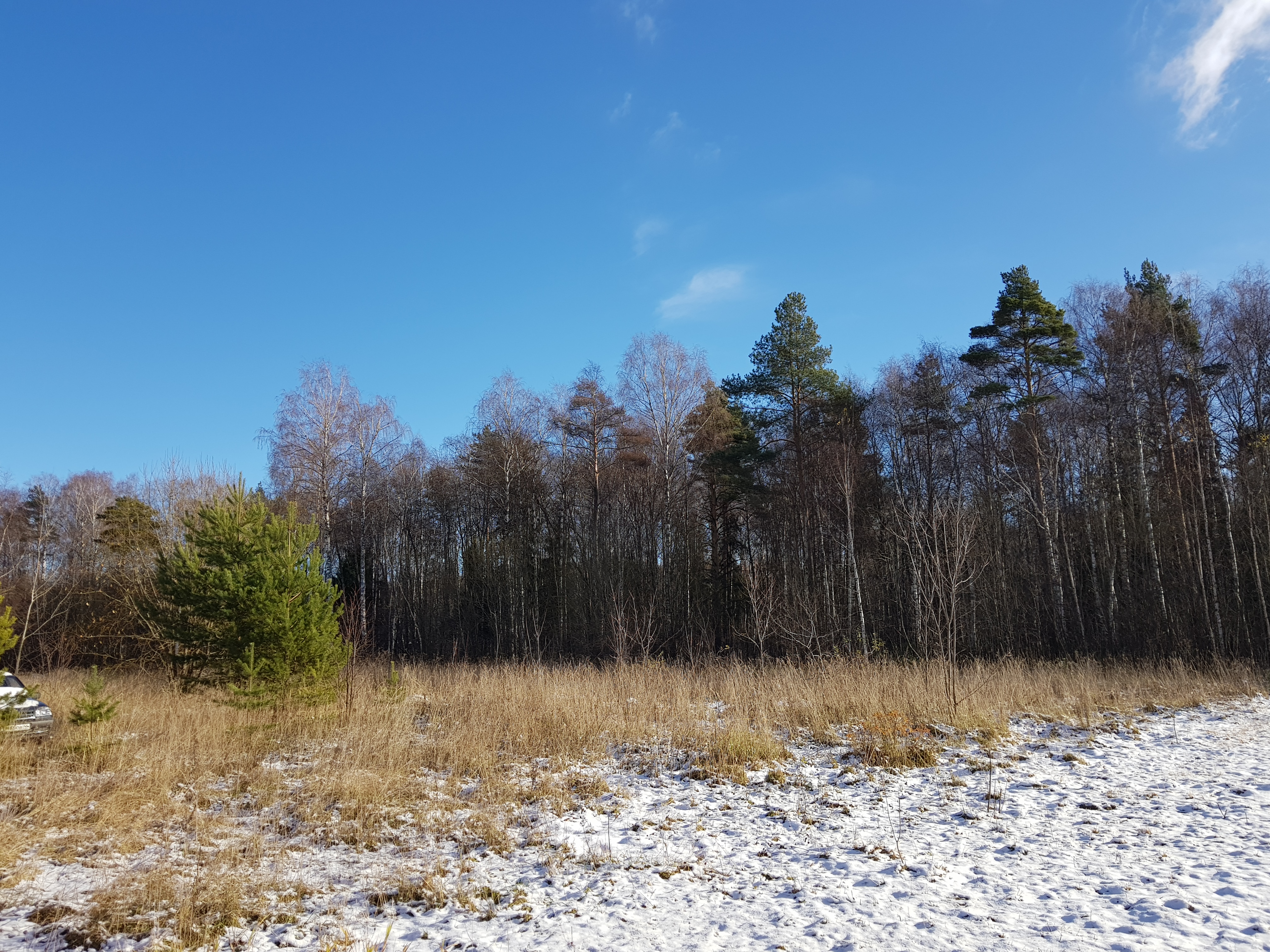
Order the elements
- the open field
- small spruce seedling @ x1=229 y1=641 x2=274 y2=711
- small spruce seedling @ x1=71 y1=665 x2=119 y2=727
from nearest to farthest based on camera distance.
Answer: the open field, small spruce seedling @ x1=71 y1=665 x2=119 y2=727, small spruce seedling @ x1=229 y1=641 x2=274 y2=711

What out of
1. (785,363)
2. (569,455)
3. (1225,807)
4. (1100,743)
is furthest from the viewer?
(569,455)

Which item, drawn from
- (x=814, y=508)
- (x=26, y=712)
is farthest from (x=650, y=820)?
(x=814, y=508)

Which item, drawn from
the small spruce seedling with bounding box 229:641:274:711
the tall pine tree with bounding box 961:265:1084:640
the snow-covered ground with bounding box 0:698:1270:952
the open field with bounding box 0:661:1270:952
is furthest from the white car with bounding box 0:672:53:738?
the tall pine tree with bounding box 961:265:1084:640

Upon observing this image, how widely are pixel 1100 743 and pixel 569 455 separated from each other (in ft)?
76.3

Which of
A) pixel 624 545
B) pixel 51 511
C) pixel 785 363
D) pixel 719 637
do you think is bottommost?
pixel 719 637

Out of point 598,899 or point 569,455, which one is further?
point 569,455

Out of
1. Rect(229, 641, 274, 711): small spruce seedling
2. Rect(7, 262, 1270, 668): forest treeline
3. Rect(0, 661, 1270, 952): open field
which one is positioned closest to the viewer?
Rect(0, 661, 1270, 952): open field

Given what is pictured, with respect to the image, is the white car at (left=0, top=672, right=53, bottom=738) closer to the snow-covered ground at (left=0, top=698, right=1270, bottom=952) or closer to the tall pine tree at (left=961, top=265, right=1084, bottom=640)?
the snow-covered ground at (left=0, top=698, right=1270, bottom=952)

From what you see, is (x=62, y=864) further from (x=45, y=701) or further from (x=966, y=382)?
(x=966, y=382)

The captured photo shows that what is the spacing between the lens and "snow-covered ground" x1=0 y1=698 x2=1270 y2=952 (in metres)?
4.13

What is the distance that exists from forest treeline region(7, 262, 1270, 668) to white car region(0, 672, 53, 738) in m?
3.28

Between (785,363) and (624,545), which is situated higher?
(785,363)

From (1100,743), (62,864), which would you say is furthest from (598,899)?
(1100,743)

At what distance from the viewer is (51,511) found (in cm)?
3841
